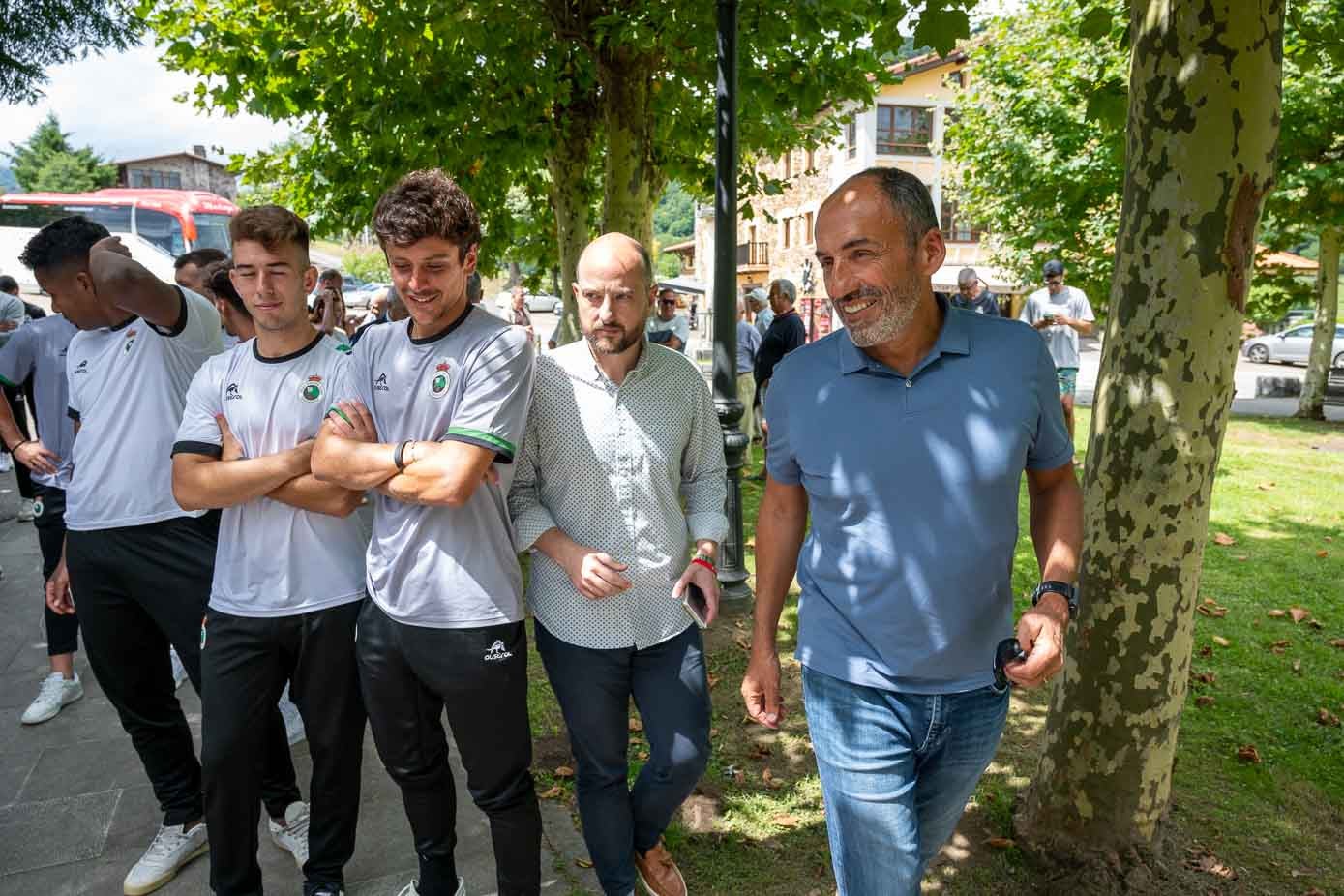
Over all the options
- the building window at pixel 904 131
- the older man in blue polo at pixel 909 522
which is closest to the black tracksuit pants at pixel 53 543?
the older man in blue polo at pixel 909 522

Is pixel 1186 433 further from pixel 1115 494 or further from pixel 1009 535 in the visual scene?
pixel 1009 535

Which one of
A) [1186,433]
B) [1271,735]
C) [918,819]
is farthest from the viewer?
[1271,735]

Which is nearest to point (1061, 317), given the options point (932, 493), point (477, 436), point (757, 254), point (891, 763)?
point (932, 493)

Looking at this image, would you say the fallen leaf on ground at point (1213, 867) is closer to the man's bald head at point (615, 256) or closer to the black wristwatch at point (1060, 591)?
the black wristwatch at point (1060, 591)

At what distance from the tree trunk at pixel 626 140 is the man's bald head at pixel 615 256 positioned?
5.22 m

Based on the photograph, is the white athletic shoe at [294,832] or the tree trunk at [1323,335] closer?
the white athletic shoe at [294,832]

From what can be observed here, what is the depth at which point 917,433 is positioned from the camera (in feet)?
7.47

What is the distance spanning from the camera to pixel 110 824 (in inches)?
148

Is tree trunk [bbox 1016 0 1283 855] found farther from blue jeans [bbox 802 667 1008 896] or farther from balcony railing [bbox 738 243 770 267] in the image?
balcony railing [bbox 738 243 770 267]

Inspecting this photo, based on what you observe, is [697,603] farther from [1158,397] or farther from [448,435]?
[1158,397]

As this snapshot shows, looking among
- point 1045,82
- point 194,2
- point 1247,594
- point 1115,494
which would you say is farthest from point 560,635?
point 1045,82

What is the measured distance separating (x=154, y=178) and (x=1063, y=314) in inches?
3273

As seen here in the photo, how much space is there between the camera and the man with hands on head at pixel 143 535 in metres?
3.29

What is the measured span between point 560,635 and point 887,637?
113 centimetres
